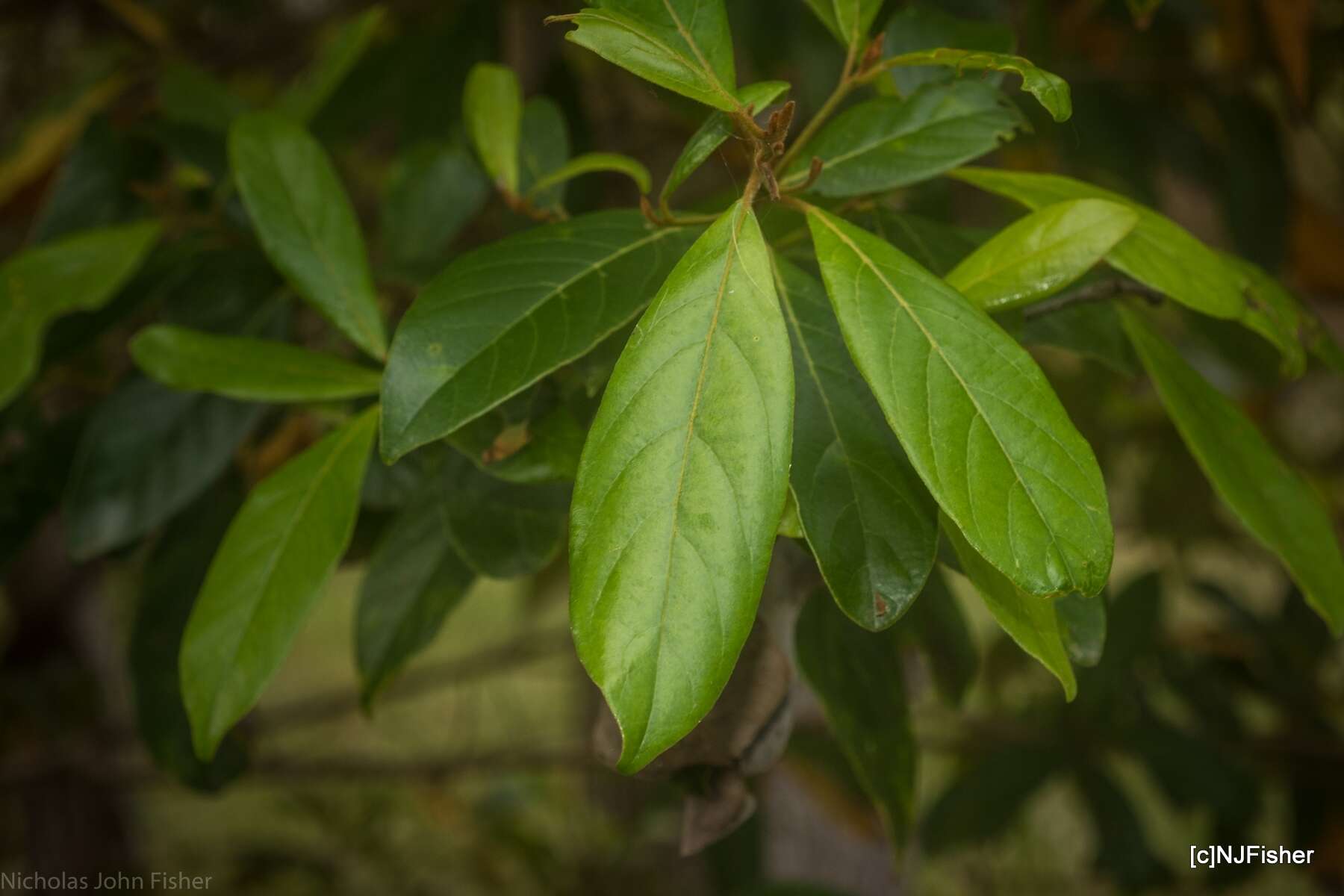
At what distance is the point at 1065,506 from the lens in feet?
1.17

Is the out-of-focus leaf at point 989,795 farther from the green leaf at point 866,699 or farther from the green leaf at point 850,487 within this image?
the green leaf at point 850,487

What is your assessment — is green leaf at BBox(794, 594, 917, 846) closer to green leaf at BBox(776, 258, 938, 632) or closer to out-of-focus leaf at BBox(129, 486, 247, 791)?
green leaf at BBox(776, 258, 938, 632)

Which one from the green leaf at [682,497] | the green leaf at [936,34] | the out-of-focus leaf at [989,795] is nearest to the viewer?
the green leaf at [682,497]

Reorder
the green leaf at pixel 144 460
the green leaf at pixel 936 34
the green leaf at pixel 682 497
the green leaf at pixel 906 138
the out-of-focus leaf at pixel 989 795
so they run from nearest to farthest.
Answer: the green leaf at pixel 682 497 → the green leaf at pixel 906 138 → the green leaf at pixel 936 34 → the green leaf at pixel 144 460 → the out-of-focus leaf at pixel 989 795

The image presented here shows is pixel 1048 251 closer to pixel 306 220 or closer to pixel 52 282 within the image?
pixel 306 220

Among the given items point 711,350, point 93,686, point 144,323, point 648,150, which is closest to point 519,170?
point 711,350

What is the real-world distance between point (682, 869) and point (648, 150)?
4.30 ft

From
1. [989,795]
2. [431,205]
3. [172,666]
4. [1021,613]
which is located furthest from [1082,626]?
[989,795]

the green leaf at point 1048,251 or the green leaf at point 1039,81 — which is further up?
the green leaf at point 1039,81

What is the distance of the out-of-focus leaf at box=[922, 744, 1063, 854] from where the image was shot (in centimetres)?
129

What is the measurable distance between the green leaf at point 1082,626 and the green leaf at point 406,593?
33 centimetres

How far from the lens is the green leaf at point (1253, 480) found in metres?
0.47

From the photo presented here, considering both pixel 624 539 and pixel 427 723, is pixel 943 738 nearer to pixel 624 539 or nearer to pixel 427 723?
pixel 624 539

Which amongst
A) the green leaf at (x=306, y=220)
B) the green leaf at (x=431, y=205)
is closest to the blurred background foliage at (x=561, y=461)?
the green leaf at (x=431, y=205)
